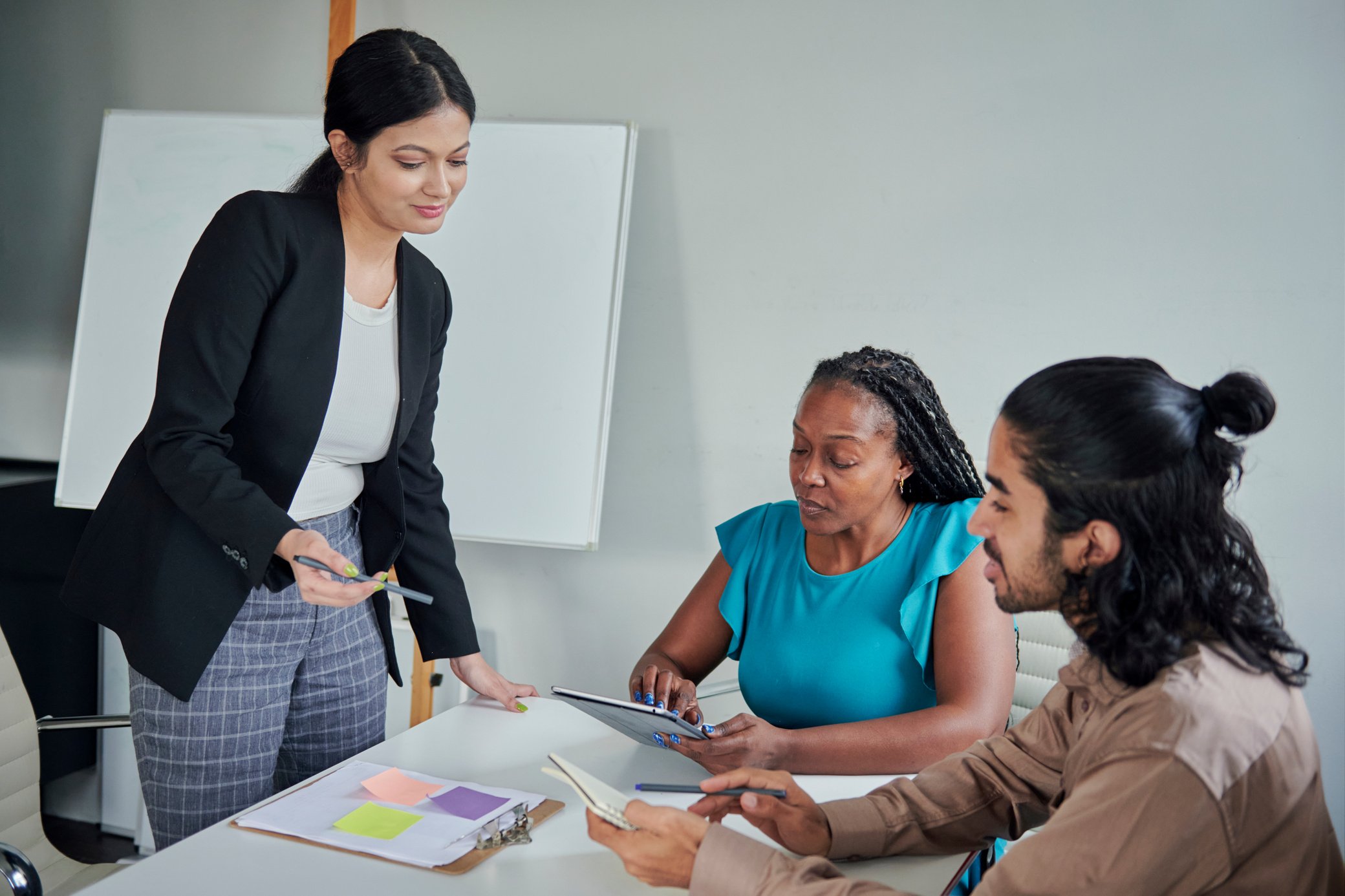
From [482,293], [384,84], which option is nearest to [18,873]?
Answer: [384,84]

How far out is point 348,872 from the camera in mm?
1151

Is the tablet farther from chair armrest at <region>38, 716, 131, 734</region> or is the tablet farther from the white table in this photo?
chair armrest at <region>38, 716, 131, 734</region>

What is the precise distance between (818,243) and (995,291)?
0.46 metres

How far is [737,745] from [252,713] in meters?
0.66

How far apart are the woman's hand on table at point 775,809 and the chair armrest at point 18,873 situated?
36.3 inches

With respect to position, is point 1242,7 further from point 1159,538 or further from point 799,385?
point 1159,538

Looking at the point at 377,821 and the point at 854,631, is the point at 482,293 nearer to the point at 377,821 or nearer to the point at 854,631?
the point at 854,631

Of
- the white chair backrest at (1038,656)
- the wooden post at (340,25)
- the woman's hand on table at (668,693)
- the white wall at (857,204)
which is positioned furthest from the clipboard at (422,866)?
the wooden post at (340,25)

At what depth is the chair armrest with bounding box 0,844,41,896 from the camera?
144 cm

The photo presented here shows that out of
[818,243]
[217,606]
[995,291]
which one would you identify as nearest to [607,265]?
[818,243]

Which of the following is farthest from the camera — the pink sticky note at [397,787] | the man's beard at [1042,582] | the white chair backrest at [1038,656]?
the white chair backrest at [1038,656]

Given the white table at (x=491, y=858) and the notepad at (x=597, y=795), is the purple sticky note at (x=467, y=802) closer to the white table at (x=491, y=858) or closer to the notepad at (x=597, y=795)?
the white table at (x=491, y=858)

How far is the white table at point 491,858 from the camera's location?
1124 mm

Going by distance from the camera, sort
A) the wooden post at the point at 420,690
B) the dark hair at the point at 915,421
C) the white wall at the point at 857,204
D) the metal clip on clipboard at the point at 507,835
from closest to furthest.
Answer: the metal clip on clipboard at the point at 507,835 < the dark hair at the point at 915,421 < the white wall at the point at 857,204 < the wooden post at the point at 420,690
